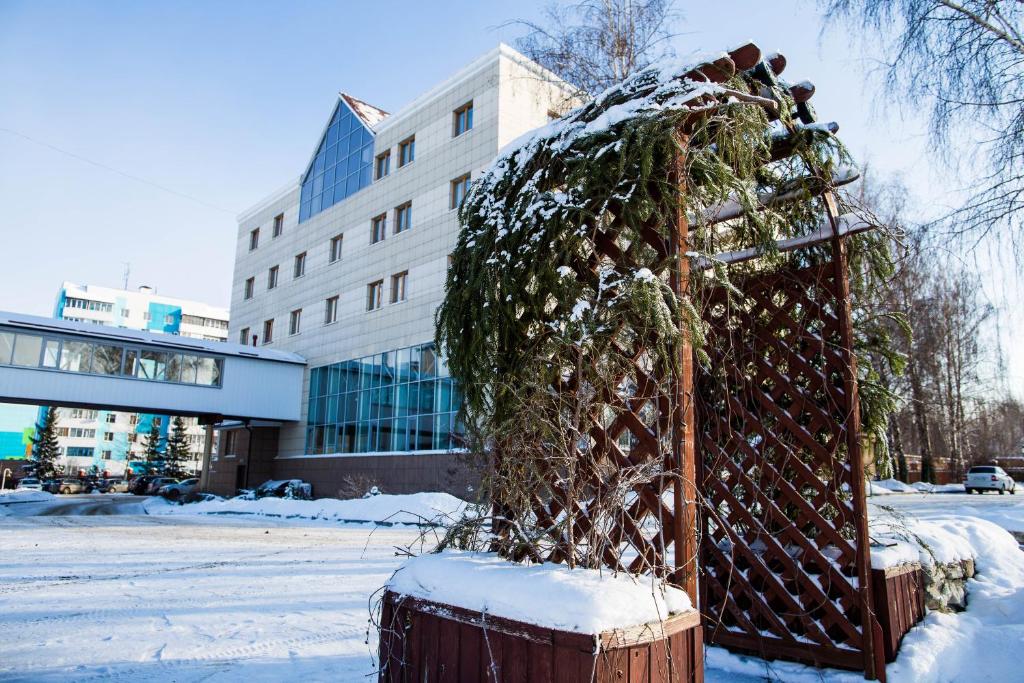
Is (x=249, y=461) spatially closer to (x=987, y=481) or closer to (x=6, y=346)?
(x=6, y=346)

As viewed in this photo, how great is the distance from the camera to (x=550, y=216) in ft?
11.2

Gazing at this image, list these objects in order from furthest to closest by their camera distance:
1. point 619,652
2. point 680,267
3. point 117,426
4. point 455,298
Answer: point 117,426
point 455,298
point 680,267
point 619,652

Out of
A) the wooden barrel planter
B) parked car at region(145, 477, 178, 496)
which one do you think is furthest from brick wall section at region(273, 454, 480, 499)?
parked car at region(145, 477, 178, 496)

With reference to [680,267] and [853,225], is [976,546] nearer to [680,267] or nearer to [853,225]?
[853,225]

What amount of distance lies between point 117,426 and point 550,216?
281 ft

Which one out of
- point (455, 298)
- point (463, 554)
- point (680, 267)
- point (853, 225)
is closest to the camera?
point (680, 267)

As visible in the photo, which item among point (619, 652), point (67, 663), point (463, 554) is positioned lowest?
point (67, 663)

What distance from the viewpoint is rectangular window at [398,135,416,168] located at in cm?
2447

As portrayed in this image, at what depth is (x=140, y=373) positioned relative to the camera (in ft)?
77.2

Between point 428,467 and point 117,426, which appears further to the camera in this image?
point 117,426

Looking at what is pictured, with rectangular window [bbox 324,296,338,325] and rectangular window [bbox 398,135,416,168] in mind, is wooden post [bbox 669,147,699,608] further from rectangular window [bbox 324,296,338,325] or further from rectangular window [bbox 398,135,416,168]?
rectangular window [bbox 324,296,338,325]

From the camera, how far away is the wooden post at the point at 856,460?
4033mm

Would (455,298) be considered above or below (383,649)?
above

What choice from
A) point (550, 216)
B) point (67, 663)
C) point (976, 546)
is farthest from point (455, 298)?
point (976, 546)
